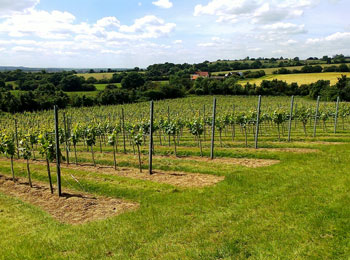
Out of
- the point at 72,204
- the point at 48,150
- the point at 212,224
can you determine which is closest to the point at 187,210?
the point at 212,224

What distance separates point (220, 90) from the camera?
81.6m

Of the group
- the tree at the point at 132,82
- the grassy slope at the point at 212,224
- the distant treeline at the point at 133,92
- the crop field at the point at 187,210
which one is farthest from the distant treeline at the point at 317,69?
the grassy slope at the point at 212,224

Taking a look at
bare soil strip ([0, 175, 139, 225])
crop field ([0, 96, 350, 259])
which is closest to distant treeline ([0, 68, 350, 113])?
crop field ([0, 96, 350, 259])

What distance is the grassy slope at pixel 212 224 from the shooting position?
600cm

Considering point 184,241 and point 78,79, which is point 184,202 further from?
point 78,79

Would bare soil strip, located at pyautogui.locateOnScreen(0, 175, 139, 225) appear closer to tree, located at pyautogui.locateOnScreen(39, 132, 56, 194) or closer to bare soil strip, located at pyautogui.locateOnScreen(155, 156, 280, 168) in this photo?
tree, located at pyautogui.locateOnScreen(39, 132, 56, 194)

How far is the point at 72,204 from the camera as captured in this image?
970cm

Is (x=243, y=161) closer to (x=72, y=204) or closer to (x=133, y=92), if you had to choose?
(x=72, y=204)

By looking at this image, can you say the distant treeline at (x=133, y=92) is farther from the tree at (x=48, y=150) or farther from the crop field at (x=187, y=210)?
the tree at (x=48, y=150)

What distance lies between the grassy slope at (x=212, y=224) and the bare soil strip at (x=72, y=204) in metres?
0.39

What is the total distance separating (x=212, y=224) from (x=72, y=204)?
5.38 meters

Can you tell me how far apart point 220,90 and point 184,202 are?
75279 millimetres

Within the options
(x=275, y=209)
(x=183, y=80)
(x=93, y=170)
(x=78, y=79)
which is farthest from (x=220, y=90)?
(x=275, y=209)

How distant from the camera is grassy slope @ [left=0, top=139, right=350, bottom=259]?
19.7ft
